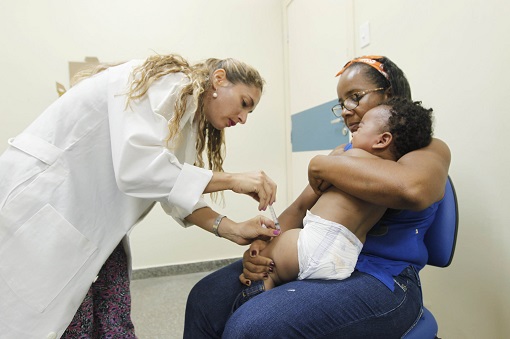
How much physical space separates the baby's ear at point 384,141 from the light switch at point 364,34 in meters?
1.08

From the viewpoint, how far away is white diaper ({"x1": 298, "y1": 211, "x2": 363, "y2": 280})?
83 centimetres

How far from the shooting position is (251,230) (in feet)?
3.41

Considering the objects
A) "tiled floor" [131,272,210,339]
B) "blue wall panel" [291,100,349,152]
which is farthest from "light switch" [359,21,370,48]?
"tiled floor" [131,272,210,339]

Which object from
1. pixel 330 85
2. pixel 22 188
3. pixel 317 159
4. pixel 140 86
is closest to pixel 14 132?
pixel 22 188

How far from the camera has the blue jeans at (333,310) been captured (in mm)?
723

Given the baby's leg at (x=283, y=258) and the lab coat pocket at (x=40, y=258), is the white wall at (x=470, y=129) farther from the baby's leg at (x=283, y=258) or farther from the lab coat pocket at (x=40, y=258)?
the lab coat pocket at (x=40, y=258)

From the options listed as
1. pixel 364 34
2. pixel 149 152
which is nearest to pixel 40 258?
pixel 149 152

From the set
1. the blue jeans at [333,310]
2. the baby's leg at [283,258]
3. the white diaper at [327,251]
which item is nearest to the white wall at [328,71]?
the blue jeans at [333,310]

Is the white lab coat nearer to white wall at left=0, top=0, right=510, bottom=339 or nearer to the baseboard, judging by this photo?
white wall at left=0, top=0, right=510, bottom=339

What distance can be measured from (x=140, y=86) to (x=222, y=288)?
0.64m

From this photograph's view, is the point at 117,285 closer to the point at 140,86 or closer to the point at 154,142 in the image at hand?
the point at 154,142

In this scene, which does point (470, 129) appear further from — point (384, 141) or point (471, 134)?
point (384, 141)

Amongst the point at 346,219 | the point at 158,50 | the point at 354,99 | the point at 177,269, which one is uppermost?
the point at 158,50

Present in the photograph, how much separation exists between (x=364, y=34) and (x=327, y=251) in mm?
1455
